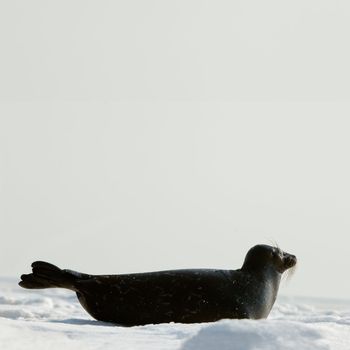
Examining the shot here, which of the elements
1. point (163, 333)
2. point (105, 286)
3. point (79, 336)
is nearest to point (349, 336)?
point (163, 333)

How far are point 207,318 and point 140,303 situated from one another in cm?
48

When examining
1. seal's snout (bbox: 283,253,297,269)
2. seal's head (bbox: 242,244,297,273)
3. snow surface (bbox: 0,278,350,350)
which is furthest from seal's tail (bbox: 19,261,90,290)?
snow surface (bbox: 0,278,350,350)

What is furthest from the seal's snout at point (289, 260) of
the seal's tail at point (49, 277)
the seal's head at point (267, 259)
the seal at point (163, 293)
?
the seal's tail at point (49, 277)

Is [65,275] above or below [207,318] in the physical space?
above

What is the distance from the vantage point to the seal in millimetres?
5191

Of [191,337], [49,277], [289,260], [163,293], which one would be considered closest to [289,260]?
[289,260]

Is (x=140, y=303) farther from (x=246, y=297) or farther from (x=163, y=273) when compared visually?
(x=246, y=297)

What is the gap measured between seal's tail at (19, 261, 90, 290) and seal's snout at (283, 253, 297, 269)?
1690 millimetres

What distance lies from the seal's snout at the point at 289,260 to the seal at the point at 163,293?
0.48m

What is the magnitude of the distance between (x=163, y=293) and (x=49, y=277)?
0.92m

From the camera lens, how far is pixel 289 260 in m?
6.18

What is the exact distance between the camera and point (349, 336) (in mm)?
3236

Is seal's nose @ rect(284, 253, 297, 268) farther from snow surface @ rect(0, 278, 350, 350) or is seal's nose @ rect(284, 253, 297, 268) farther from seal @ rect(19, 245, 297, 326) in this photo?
snow surface @ rect(0, 278, 350, 350)

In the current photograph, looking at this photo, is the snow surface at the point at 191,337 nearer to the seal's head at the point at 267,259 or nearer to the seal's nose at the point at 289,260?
the seal's head at the point at 267,259
